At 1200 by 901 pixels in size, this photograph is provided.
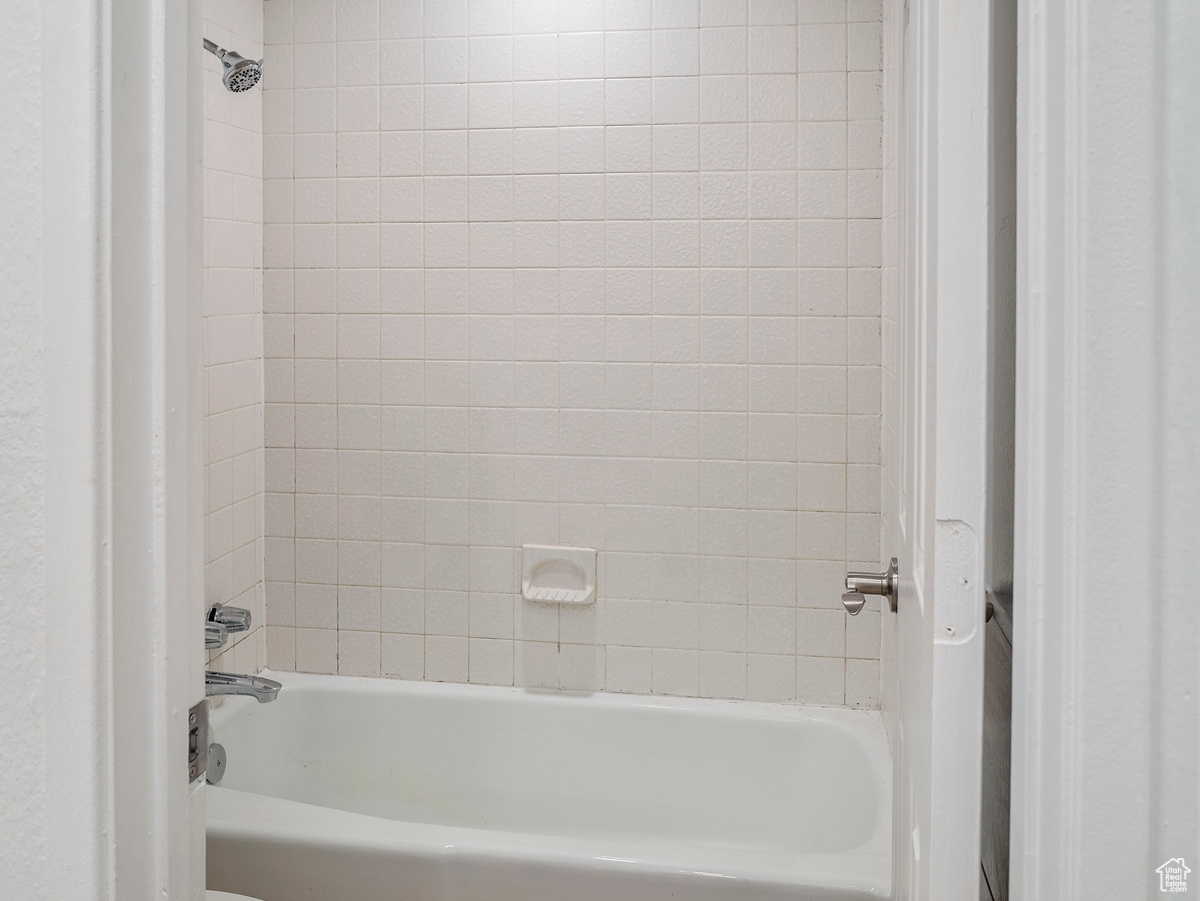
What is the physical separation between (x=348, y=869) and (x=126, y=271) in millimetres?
1299

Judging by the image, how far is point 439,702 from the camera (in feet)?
7.47

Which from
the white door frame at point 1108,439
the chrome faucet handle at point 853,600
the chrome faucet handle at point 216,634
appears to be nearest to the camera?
the white door frame at point 1108,439

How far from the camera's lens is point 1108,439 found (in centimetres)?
54

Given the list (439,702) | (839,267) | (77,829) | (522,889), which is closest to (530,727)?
(439,702)

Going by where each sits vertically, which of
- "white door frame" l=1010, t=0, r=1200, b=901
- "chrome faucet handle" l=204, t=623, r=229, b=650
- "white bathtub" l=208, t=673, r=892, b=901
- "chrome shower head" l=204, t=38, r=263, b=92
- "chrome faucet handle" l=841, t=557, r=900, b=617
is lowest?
"white bathtub" l=208, t=673, r=892, b=901

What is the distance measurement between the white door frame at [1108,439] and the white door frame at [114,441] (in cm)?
59

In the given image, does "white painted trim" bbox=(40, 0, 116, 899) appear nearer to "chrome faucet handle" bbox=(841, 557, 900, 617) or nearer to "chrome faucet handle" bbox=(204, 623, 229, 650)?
"chrome faucet handle" bbox=(841, 557, 900, 617)

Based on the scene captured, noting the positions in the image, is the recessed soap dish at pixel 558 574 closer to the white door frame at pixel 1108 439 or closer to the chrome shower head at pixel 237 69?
the chrome shower head at pixel 237 69

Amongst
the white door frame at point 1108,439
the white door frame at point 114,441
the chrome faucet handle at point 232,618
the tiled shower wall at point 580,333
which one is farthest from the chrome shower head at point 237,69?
the white door frame at point 1108,439

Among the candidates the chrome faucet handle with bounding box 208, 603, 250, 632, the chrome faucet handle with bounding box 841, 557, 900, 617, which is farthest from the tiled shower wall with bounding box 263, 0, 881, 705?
the chrome faucet handle with bounding box 841, 557, 900, 617

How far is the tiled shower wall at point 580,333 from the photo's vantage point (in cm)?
208

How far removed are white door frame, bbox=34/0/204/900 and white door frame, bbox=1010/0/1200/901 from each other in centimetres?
59

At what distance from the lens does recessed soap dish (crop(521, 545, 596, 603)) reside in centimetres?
222

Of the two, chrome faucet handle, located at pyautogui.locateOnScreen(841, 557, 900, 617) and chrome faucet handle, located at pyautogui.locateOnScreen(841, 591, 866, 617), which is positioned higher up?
chrome faucet handle, located at pyautogui.locateOnScreen(841, 557, 900, 617)
